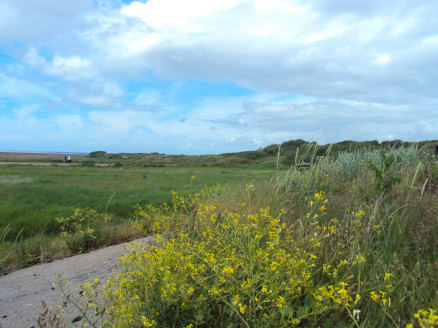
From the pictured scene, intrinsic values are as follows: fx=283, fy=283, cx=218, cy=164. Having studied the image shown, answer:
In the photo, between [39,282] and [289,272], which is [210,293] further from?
[39,282]

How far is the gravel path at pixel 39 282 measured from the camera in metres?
3.27

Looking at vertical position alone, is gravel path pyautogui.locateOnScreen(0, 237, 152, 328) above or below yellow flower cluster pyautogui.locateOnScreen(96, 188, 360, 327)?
below

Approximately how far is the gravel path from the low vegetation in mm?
341

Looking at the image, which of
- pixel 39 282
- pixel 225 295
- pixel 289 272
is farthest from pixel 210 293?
pixel 39 282

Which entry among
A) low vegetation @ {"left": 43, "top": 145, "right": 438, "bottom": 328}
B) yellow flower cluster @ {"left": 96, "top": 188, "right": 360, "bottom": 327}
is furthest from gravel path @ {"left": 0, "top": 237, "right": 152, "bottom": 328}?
yellow flower cluster @ {"left": 96, "top": 188, "right": 360, "bottom": 327}

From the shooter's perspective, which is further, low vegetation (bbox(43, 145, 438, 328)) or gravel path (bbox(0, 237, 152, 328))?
gravel path (bbox(0, 237, 152, 328))

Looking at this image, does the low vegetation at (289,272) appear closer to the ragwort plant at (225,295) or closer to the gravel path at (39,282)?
the ragwort plant at (225,295)

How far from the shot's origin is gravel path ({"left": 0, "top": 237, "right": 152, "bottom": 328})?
10.7ft

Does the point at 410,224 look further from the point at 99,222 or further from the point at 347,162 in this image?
the point at 99,222

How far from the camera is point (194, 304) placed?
7.68 ft

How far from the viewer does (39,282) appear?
4.32 meters

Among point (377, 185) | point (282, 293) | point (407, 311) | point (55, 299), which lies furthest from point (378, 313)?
point (55, 299)

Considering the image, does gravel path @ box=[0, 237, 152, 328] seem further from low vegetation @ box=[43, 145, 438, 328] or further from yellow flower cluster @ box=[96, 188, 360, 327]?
yellow flower cluster @ box=[96, 188, 360, 327]

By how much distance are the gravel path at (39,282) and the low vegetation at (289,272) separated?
341 millimetres
